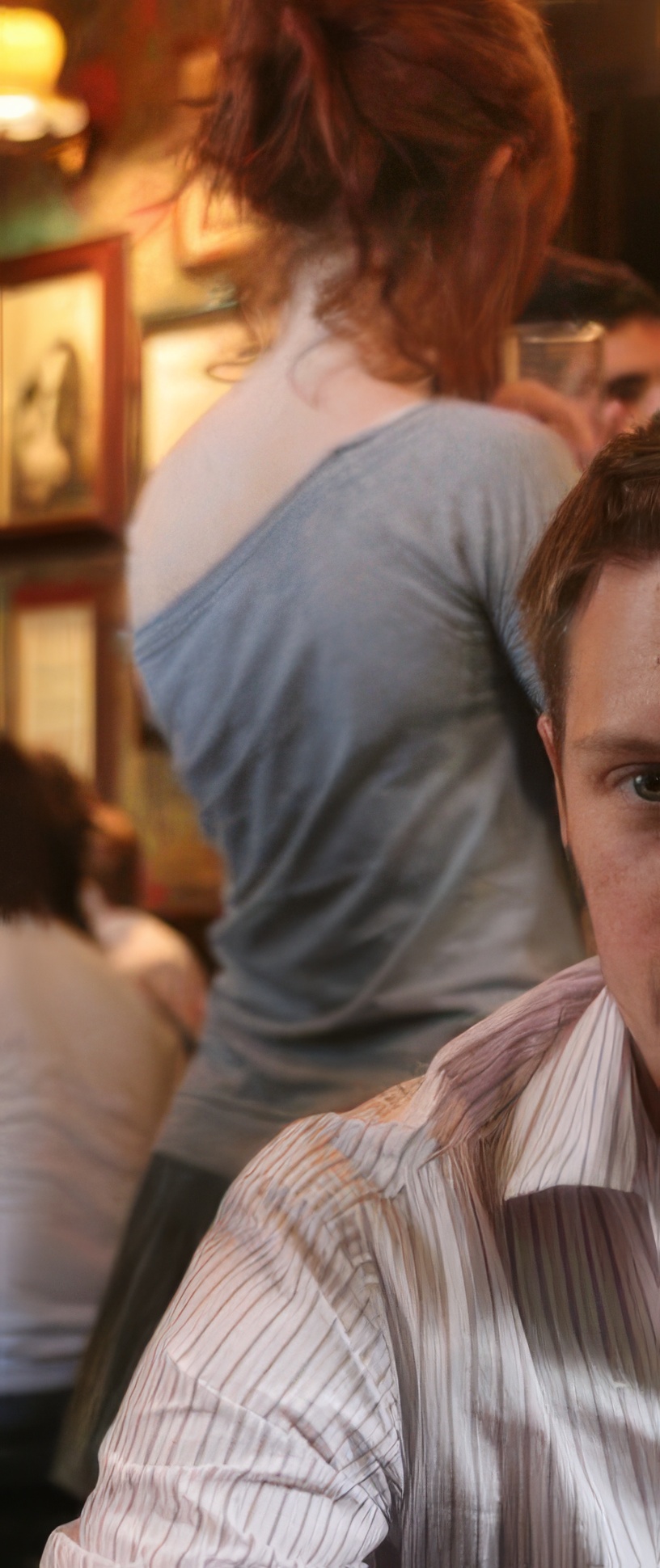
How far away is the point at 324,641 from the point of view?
0.85 metres

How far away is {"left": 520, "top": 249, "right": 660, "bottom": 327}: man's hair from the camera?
30.6 inches

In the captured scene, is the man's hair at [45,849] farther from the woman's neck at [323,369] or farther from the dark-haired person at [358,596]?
the woman's neck at [323,369]

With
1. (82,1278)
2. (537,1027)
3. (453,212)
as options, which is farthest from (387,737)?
(82,1278)

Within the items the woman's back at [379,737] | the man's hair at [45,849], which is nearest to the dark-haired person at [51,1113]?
the man's hair at [45,849]

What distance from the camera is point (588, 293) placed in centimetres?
79

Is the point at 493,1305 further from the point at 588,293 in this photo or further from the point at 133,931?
the point at 588,293

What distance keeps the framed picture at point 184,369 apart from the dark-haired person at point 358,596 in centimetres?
2

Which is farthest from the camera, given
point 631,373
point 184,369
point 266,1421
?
point 184,369

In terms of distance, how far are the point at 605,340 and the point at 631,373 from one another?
0.03 m

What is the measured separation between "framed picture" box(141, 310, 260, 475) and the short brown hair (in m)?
0.07

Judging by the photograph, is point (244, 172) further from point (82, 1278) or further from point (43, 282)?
point (82, 1278)

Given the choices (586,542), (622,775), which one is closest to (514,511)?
(586,542)

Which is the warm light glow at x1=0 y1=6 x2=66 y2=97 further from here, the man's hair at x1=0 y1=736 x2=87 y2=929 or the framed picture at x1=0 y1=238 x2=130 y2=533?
the man's hair at x1=0 y1=736 x2=87 y2=929

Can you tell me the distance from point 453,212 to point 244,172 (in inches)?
6.0
